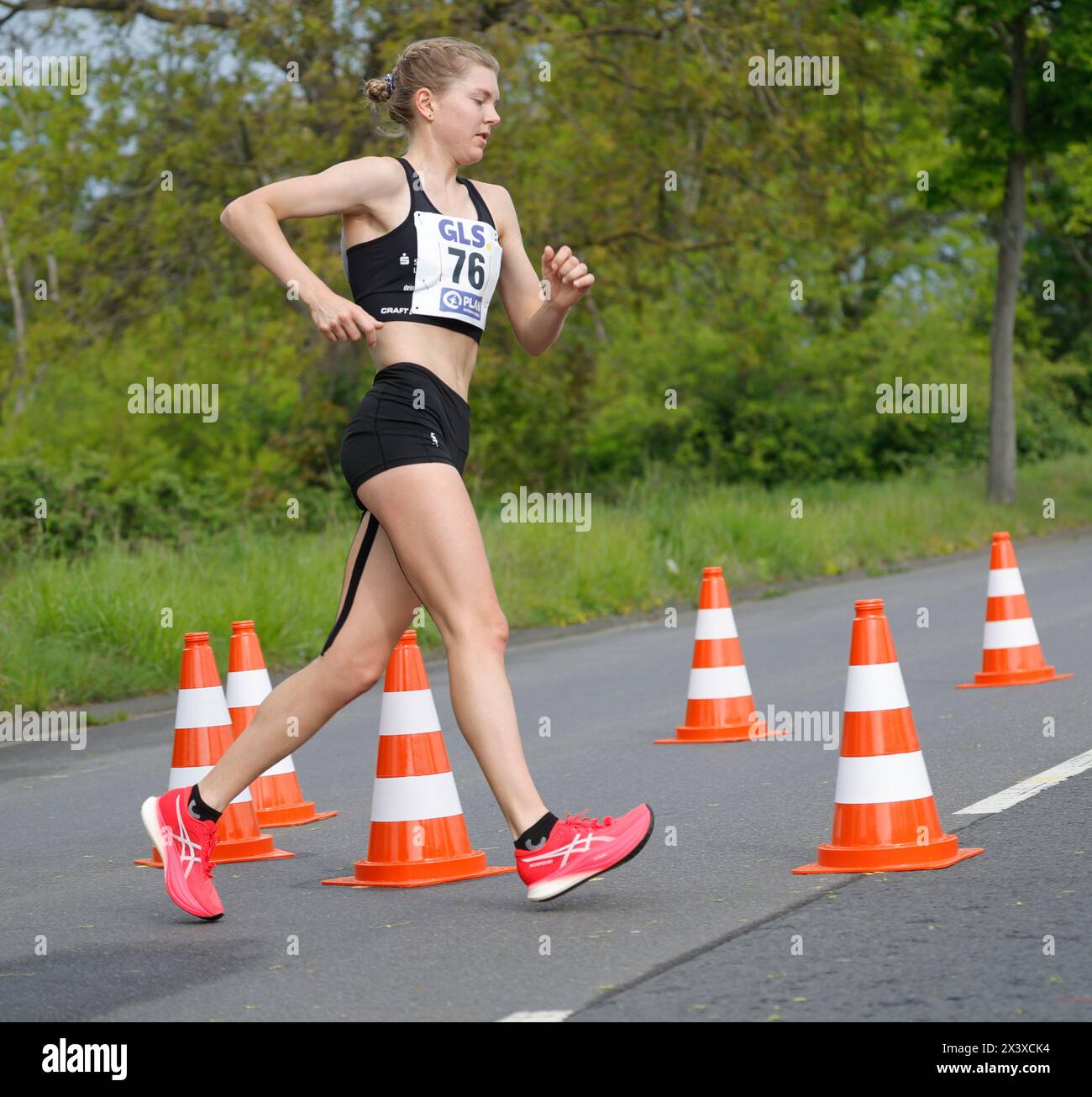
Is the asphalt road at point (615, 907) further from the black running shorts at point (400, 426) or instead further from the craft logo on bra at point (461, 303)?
the craft logo on bra at point (461, 303)

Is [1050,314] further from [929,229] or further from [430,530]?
[430,530]

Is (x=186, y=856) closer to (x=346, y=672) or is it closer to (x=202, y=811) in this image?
(x=202, y=811)

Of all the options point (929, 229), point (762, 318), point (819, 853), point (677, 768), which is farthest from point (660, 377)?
point (819, 853)

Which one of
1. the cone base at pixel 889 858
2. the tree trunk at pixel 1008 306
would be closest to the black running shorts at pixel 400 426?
the cone base at pixel 889 858

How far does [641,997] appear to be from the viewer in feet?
13.6

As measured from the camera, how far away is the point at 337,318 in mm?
4969

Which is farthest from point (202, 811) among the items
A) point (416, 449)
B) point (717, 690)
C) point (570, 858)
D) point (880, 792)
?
point (717, 690)

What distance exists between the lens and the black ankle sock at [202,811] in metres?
5.37

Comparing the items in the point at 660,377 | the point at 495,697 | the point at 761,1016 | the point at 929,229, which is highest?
the point at 929,229

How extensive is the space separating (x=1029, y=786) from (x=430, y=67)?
11.1 ft

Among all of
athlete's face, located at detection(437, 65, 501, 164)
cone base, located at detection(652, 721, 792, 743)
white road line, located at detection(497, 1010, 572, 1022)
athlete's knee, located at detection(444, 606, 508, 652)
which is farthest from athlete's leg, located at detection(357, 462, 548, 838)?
cone base, located at detection(652, 721, 792, 743)

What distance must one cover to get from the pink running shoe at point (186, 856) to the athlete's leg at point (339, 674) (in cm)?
9

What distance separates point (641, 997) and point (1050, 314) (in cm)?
4294
